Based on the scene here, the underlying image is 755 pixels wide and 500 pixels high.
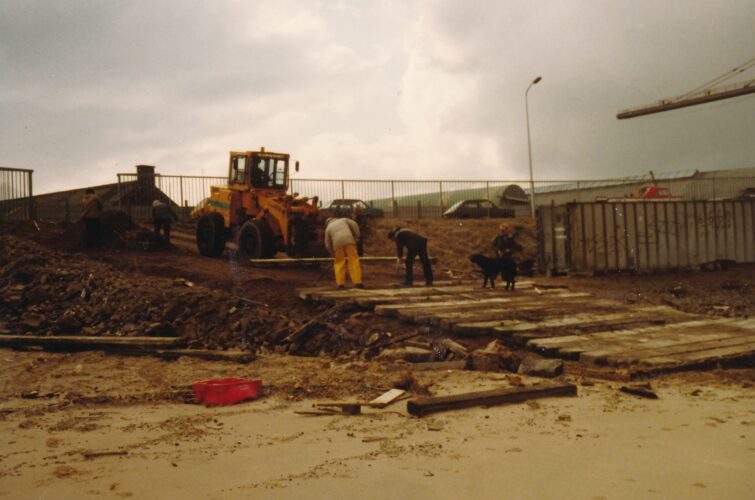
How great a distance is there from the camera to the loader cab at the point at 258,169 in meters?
17.3

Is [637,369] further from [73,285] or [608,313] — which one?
[73,285]

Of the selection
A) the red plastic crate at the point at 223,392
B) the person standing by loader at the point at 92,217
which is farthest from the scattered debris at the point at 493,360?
the person standing by loader at the point at 92,217

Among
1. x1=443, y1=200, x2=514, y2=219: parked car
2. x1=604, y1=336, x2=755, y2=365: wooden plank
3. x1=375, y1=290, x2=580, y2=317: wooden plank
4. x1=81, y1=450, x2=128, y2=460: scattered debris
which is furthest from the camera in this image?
x1=443, y1=200, x2=514, y2=219: parked car

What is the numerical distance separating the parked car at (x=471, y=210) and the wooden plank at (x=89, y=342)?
21.2 meters

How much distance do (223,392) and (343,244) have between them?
608 cm

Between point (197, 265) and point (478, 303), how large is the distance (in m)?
8.10

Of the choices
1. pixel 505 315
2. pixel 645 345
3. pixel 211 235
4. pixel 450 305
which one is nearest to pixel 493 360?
pixel 645 345

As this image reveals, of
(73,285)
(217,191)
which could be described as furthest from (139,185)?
(73,285)

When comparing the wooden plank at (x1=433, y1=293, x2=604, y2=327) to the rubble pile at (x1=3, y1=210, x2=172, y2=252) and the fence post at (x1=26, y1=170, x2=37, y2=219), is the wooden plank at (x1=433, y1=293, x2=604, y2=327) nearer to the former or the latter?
the rubble pile at (x1=3, y1=210, x2=172, y2=252)

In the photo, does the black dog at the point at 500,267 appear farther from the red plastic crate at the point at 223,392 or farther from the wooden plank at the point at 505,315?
the red plastic crate at the point at 223,392

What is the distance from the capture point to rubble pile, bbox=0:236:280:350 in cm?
1112

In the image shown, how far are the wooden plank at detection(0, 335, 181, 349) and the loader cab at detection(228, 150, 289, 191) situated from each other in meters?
7.65

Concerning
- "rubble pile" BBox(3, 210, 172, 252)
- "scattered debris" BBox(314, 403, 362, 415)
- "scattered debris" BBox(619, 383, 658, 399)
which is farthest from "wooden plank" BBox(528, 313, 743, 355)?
"rubble pile" BBox(3, 210, 172, 252)

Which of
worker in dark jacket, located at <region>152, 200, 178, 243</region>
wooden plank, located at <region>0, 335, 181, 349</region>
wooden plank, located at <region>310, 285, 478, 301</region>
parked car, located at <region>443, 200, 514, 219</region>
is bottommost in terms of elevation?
wooden plank, located at <region>0, 335, 181, 349</region>
